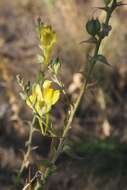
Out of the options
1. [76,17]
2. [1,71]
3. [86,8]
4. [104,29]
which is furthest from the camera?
[86,8]

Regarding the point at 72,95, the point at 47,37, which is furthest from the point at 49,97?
the point at 72,95

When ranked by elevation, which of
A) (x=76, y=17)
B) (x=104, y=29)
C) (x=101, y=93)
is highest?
(x=104, y=29)

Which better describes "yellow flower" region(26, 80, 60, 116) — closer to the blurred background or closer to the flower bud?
the flower bud

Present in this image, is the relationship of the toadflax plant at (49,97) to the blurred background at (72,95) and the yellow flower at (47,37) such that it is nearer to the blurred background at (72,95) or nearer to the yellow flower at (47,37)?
the yellow flower at (47,37)

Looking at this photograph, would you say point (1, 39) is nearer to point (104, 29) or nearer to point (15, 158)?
point (15, 158)

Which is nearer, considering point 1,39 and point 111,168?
point 111,168

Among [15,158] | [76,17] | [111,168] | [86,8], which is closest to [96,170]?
[111,168]

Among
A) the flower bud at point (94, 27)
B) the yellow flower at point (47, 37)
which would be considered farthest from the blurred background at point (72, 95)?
the flower bud at point (94, 27)

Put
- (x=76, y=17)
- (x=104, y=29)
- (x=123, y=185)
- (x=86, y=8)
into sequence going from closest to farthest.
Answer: (x=104, y=29), (x=123, y=185), (x=76, y=17), (x=86, y=8)
